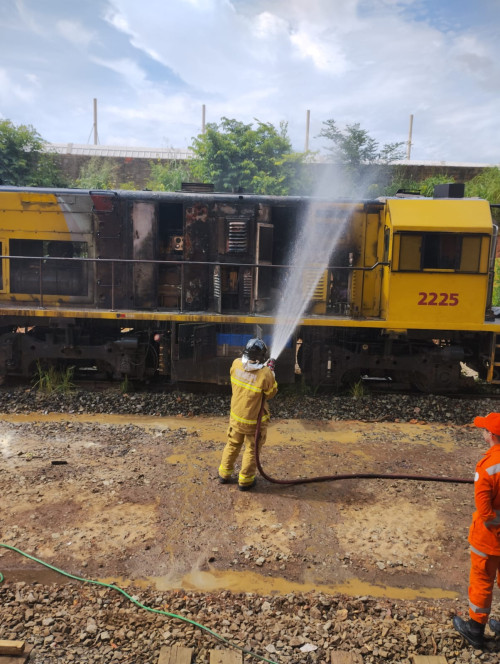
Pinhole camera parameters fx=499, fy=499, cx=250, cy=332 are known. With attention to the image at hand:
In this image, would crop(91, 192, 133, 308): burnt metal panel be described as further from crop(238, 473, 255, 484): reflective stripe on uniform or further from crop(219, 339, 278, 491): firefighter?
crop(238, 473, 255, 484): reflective stripe on uniform

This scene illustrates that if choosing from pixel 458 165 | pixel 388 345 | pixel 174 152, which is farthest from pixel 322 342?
pixel 174 152

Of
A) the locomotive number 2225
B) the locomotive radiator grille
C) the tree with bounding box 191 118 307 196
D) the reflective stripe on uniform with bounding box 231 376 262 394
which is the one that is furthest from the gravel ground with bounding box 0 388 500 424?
the tree with bounding box 191 118 307 196

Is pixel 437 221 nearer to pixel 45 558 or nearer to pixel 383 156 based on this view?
pixel 45 558

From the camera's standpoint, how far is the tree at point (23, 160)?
18.6 meters

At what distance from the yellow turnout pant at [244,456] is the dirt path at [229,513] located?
16 cm

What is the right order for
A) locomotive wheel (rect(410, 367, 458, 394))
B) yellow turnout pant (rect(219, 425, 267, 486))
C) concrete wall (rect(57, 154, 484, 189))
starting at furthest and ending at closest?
concrete wall (rect(57, 154, 484, 189))
locomotive wheel (rect(410, 367, 458, 394))
yellow turnout pant (rect(219, 425, 267, 486))

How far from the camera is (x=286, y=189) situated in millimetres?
19000

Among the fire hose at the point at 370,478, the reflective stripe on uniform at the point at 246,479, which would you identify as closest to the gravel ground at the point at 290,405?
the fire hose at the point at 370,478

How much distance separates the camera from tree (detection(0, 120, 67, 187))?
61.0 feet

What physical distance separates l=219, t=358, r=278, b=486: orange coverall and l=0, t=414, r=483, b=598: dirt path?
313 mm

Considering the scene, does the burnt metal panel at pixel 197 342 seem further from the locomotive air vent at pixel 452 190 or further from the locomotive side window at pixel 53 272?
the locomotive air vent at pixel 452 190

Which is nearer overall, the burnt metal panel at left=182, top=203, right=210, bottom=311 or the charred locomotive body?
the charred locomotive body

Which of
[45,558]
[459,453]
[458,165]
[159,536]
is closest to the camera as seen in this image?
[45,558]

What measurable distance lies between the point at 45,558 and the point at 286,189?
1701 centimetres
